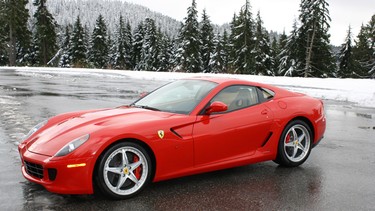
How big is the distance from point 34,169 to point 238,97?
273 cm

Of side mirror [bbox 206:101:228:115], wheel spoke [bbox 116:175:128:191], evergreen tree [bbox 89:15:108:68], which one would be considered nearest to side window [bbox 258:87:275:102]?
side mirror [bbox 206:101:228:115]

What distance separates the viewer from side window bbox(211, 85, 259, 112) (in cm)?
520

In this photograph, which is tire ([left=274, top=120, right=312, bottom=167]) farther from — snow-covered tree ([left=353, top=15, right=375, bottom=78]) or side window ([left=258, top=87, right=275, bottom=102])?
snow-covered tree ([left=353, top=15, right=375, bottom=78])

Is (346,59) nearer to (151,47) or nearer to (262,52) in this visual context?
(262,52)

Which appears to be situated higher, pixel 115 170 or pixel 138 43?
pixel 138 43

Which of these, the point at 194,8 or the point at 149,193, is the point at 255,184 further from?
the point at 194,8

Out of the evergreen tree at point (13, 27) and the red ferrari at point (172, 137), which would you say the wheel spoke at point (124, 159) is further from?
the evergreen tree at point (13, 27)

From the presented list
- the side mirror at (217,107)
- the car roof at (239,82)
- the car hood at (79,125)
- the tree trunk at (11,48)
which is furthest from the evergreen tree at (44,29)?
the side mirror at (217,107)

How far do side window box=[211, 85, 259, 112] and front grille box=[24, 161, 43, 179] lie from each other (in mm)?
2220

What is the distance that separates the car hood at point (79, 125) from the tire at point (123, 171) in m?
0.29

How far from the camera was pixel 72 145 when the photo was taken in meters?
4.02

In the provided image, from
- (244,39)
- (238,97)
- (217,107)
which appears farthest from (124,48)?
(217,107)

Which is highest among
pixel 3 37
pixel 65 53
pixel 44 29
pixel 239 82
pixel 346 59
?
pixel 44 29

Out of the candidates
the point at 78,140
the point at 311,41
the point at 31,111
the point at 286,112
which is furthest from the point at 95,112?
the point at 311,41
